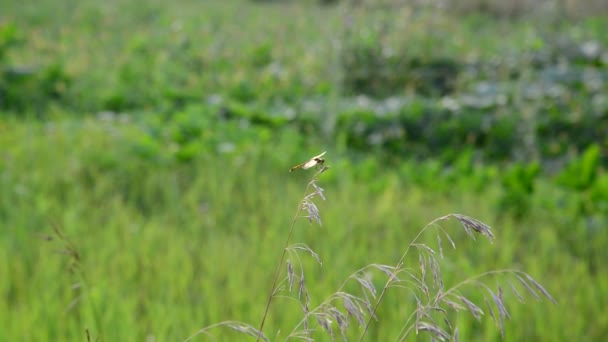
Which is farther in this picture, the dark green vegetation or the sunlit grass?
the dark green vegetation

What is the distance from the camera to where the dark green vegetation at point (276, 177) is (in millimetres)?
2281

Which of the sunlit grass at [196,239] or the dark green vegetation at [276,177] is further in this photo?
the dark green vegetation at [276,177]

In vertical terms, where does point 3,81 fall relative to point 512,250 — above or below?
above

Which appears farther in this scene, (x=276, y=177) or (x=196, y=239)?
(x=276, y=177)

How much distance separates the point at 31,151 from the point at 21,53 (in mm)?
3428

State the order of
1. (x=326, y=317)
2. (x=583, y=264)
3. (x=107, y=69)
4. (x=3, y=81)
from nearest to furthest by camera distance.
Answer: (x=326, y=317), (x=583, y=264), (x=3, y=81), (x=107, y=69)

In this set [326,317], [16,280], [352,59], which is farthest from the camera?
[352,59]

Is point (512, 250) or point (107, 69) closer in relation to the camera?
point (512, 250)

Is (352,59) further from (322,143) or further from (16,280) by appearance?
(16,280)

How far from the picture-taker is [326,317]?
2.70 feet

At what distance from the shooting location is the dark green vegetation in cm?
228

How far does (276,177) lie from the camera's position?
3.62 meters

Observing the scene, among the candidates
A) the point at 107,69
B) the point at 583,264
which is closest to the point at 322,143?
the point at 583,264

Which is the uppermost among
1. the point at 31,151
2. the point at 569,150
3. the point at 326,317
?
the point at 326,317
